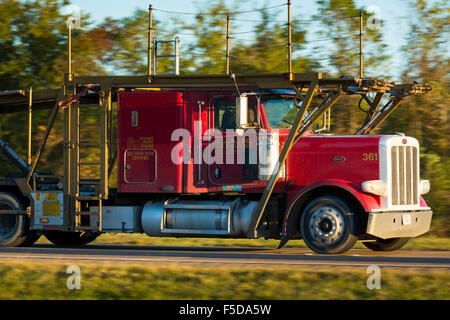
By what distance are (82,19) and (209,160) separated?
12966 mm

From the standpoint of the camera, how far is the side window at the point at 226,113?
46.0ft

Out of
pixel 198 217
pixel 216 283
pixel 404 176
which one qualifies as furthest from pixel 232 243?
pixel 216 283

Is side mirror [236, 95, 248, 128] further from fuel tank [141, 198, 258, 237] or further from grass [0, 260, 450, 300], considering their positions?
grass [0, 260, 450, 300]

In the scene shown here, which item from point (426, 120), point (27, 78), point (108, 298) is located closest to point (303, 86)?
point (108, 298)

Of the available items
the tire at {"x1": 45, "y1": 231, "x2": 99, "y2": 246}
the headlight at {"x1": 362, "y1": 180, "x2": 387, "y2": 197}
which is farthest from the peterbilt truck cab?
the tire at {"x1": 45, "y1": 231, "x2": 99, "y2": 246}

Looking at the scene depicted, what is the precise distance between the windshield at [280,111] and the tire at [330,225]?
1.60 metres

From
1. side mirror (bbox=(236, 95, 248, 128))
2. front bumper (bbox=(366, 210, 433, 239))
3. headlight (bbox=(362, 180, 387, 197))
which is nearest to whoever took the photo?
front bumper (bbox=(366, 210, 433, 239))

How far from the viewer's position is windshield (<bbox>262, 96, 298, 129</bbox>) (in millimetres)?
13961

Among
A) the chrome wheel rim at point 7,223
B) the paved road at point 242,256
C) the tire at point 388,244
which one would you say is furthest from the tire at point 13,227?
the tire at point 388,244

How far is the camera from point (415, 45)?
23453 millimetres

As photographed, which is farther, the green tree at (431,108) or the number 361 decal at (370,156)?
the green tree at (431,108)

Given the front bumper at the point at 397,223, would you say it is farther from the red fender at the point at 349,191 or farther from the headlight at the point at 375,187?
the headlight at the point at 375,187

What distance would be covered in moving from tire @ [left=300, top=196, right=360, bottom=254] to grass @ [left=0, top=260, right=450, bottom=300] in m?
2.31

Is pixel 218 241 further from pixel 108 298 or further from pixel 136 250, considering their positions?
pixel 108 298
